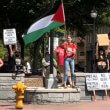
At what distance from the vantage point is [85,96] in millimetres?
17297

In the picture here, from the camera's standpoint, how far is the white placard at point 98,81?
1731 centimetres

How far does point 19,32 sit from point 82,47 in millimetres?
46429

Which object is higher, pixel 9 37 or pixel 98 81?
pixel 9 37

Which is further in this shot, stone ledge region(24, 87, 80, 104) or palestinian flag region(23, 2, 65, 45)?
palestinian flag region(23, 2, 65, 45)

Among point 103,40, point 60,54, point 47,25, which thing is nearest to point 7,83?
point 60,54

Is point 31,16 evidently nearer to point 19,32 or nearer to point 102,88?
point 19,32

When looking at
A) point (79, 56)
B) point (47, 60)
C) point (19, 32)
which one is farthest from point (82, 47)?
point (47, 60)

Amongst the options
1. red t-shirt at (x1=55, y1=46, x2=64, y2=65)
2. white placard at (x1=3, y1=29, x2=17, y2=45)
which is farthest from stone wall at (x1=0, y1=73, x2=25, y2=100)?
white placard at (x1=3, y1=29, x2=17, y2=45)

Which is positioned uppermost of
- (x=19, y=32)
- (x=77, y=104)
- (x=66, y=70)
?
(x=19, y=32)

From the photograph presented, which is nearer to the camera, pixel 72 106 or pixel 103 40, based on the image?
pixel 72 106

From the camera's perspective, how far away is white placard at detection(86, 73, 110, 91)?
56.8ft

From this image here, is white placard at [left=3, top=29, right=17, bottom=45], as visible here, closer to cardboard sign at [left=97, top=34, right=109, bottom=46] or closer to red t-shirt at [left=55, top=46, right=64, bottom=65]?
red t-shirt at [left=55, top=46, right=64, bottom=65]

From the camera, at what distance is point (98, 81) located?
1747cm

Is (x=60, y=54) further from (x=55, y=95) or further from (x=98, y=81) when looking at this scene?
(x=55, y=95)
